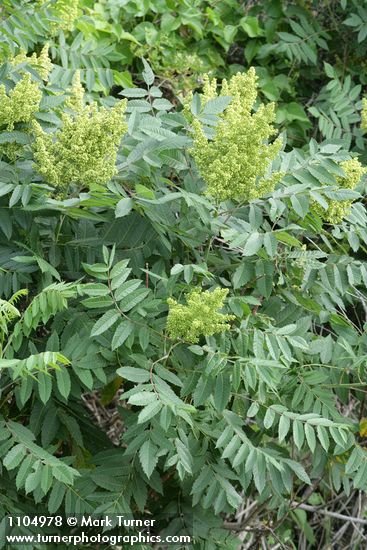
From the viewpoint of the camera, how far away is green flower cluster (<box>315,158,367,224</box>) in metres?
2.79

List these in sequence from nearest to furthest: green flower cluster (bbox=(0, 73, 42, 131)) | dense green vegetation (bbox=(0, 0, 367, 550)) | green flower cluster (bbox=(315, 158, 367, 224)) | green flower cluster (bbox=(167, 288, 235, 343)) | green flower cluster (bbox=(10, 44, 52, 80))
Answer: green flower cluster (bbox=(167, 288, 235, 343))
dense green vegetation (bbox=(0, 0, 367, 550))
green flower cluster (bbox=(0, 73, 42, 131))
green flower cluster (bbox=(315, 158, 367, 224))
green flower cluster (bbox=(10, 44, 52, 80))

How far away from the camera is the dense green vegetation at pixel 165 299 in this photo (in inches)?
97.0

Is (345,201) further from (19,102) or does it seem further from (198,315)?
(19,102)

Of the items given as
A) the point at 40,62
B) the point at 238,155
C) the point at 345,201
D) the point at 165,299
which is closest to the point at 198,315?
the point at 165,299

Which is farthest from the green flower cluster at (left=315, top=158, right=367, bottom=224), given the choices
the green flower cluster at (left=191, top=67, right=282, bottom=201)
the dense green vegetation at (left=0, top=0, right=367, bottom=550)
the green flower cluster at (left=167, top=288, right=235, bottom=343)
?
the green flower cluster at (left=167, top=288, right=235, bottom=343)

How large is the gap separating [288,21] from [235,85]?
1823 millimetres

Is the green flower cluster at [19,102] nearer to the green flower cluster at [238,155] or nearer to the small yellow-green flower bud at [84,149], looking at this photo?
the small yellow-green flower bud at [84,149]

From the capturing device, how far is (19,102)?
8.65ft

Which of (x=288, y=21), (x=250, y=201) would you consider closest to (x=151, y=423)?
(x=250, y=201)

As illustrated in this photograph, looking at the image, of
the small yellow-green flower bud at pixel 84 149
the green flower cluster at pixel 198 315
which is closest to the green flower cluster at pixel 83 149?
the small yellow-green flower bud at pixel 84 149

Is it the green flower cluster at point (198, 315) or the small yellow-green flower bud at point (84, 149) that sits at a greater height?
the small yellow-green flower bud at point (84, 149)

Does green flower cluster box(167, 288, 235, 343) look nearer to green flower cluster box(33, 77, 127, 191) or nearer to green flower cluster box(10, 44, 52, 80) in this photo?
green flower cluster box(33, 77, 127, 191)

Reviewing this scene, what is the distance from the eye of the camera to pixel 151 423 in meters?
2.47

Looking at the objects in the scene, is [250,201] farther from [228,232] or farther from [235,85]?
[235,85]
